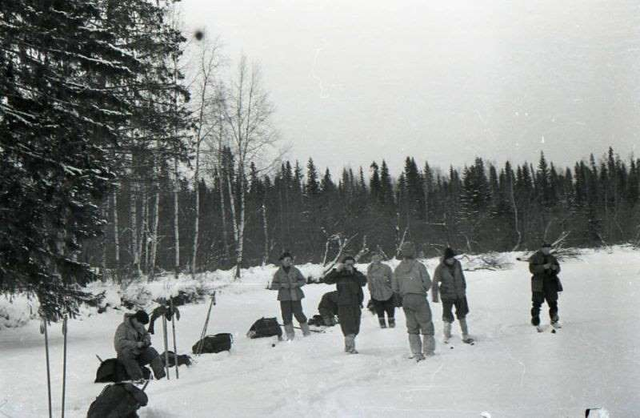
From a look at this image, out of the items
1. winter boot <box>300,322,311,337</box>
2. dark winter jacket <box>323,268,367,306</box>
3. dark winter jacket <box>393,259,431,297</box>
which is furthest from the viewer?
winter boot <box>300,322,311,337</box>

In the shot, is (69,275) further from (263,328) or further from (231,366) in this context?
(263,328)

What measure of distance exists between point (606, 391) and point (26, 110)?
356 inches

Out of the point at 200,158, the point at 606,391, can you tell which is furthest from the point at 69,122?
the point at 200,158

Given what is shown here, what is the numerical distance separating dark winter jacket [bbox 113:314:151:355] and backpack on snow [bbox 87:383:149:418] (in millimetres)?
2565

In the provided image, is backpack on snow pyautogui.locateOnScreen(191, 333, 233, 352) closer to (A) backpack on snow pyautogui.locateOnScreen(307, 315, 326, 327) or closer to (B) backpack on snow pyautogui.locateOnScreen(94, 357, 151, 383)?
(B) backpack on snow pyautogui.locateOnScreen(94, 357, 151, 383)

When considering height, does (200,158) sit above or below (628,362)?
above

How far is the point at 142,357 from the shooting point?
8867 mm

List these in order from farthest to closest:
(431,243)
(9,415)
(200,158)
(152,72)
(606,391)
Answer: (431,243)
(200,158)
(152,72)
(9,415)
(606,391)

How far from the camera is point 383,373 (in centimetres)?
787

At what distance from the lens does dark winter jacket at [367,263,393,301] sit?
42.3ft

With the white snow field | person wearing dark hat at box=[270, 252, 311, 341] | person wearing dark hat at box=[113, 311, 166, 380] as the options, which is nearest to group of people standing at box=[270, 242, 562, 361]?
person wearing dark hat at box=[270, 252, 311, 341]

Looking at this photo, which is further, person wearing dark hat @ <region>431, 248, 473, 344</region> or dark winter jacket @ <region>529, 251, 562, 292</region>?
dark winter jacket @ <region>529, 251, 562, 292</region>

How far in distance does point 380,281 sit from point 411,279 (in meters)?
4.13

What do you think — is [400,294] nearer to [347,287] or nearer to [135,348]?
Result: [347,287]
